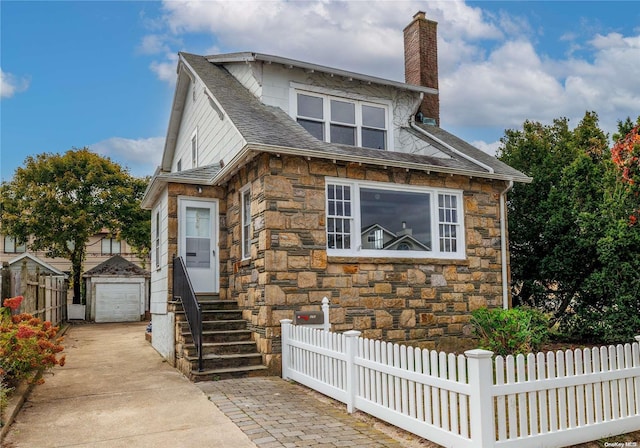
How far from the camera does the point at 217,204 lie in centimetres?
1138

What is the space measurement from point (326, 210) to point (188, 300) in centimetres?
295

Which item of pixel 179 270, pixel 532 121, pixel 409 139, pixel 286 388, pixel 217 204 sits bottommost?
pixel 286 388

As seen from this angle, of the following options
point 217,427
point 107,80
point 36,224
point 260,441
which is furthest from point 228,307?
point 36,224

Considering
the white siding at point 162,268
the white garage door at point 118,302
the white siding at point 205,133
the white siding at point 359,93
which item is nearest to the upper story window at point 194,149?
the white siding at point 205,133

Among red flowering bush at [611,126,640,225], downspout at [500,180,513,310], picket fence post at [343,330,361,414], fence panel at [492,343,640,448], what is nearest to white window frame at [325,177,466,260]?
downspout at [500,180,513,310]

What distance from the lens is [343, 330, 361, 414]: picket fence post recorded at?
6.48m

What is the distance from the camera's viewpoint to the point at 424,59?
A: 14.9 meters

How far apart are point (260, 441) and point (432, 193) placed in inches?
270

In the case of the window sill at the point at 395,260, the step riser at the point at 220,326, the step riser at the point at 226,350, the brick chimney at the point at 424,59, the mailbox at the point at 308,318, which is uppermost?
the brick chimney at the point at 424,59

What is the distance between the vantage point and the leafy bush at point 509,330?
9.73 meters

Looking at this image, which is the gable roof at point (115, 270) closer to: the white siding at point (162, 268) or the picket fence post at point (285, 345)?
the white siding at point (162, 268)

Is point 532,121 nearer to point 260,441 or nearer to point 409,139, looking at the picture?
point 409,139

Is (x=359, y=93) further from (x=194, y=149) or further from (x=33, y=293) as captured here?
(x=33, y=293)

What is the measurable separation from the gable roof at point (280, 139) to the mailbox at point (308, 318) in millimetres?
2723
